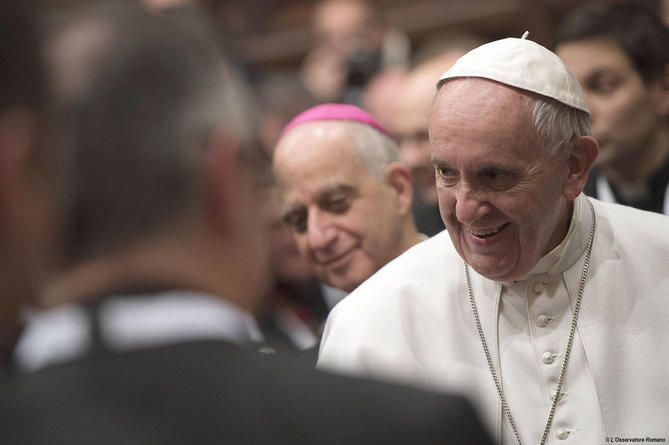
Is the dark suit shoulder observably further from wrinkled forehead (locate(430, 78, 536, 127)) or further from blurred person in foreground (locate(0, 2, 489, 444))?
wrinkled forehead (locate(430, 78, 536, 127))

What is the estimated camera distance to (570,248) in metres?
3.46

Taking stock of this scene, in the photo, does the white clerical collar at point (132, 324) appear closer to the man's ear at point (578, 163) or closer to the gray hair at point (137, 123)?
the gray hair at point (137, 123)

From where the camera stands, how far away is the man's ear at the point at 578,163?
131 inches

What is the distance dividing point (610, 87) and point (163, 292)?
3853 mm

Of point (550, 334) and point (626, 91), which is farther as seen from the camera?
point (626, 91)

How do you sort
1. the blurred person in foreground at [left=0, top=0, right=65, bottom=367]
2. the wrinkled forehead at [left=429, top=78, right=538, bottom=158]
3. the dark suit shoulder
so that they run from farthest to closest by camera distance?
the wrinkled forehead at [left=429, top=78, right=538, bottom=158] → the blurred person in foreground at [left=0, top=0, right=65, bottom=367] → the dark suit shoulder

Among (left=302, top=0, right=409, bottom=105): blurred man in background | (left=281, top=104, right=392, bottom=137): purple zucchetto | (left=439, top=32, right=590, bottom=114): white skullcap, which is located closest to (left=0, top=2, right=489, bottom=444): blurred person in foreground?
(left=439, top=32, right=590, bottom=114): white skullcap

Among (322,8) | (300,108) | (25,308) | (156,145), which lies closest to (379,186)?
(300,108)

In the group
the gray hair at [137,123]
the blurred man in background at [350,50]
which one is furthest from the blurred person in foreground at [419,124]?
the gray hair at [137,123]

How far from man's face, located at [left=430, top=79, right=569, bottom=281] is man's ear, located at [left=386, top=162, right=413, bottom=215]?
3.90 ft

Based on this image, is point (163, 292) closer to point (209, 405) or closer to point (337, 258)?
point (209, 405)

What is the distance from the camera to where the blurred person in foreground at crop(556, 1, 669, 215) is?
16.3ft

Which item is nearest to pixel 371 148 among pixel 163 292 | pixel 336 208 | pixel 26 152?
pixel 336 208

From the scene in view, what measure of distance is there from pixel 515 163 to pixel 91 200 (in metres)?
1.92
